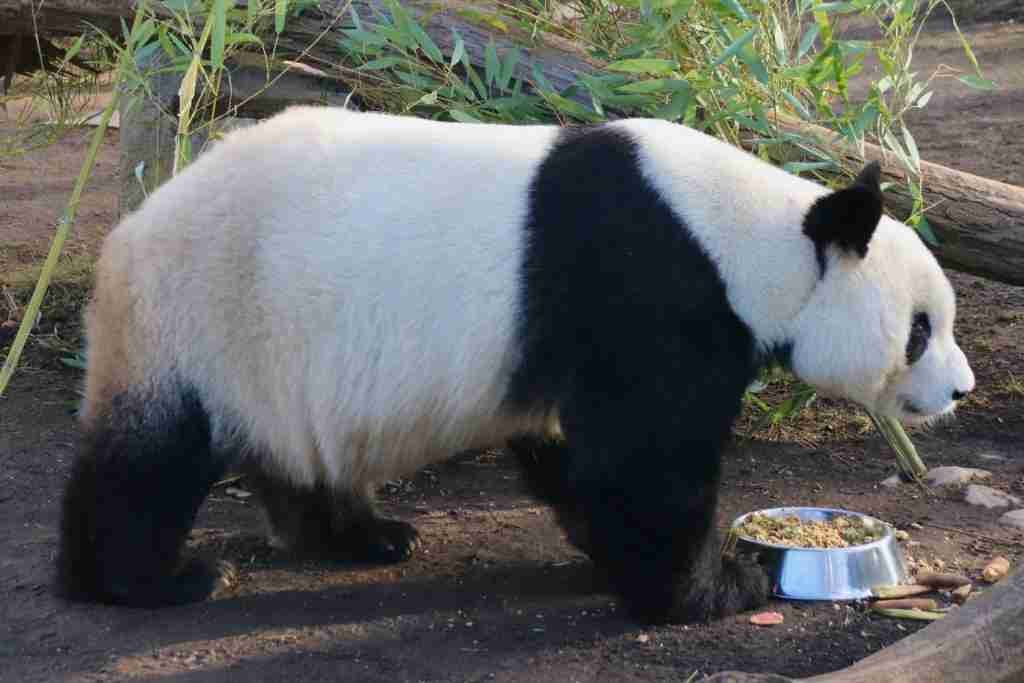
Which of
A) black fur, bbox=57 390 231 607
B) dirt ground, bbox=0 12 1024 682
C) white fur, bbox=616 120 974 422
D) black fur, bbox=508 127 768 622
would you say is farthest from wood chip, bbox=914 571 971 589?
black fur, bbox=57 390 231 607

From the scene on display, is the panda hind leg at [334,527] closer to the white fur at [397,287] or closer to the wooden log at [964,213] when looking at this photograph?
the white fur at [397,287]

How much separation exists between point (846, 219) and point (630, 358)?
61 cm

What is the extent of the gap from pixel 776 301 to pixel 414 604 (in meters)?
1.27

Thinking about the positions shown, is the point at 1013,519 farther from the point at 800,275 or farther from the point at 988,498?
the point at 800,275

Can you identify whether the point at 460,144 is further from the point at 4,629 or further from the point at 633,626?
the point at 4,629

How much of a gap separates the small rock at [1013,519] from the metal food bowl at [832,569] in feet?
1.96

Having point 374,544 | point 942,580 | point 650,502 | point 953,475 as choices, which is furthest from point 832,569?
point 374,544

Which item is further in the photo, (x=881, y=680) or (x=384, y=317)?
(x=384, y=317)

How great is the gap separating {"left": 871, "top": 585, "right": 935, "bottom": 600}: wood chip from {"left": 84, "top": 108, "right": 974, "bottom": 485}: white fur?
459mm

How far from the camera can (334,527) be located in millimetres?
3902

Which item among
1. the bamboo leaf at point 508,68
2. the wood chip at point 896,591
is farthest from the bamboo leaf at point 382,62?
the wood chip at point 896,591

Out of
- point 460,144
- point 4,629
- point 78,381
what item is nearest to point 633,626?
point 460,144

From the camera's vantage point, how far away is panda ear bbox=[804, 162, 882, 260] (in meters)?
3.15

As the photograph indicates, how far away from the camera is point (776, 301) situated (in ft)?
10.6
